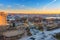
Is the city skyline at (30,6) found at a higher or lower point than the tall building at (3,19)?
higher

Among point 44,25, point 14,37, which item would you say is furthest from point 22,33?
point 44,25

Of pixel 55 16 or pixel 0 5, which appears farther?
pixel 55 16

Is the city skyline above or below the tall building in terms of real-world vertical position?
above

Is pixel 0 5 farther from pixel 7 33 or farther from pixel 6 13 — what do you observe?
pixel 7 33

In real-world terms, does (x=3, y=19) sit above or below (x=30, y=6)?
below

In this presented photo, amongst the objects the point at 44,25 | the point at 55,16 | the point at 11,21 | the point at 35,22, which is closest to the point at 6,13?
the point at 11,21

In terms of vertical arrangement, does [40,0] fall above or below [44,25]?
above

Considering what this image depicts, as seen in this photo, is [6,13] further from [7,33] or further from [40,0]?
[40,0]

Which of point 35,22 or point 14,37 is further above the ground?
point 35,22

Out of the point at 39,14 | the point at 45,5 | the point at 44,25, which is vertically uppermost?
the point at 45,5
